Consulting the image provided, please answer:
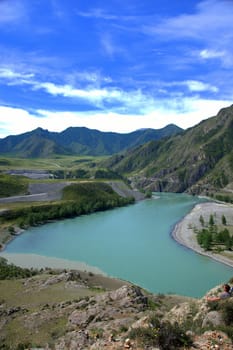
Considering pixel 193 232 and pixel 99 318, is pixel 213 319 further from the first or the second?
pixel 193 232

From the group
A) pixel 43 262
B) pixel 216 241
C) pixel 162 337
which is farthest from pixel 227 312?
pixel 216 241

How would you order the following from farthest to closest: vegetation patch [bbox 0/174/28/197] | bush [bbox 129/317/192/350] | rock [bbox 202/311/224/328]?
vegetation patch [bbox 0/174/28/197], rock [bbox 202/311/224/328], bush [bbox 129/317/192/350]

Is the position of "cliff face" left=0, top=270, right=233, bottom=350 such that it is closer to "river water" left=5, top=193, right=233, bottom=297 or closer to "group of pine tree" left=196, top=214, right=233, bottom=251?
"river water" left=5, top=193, right=233, bottom=297

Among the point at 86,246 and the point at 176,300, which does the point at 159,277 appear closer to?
the point at 176,300

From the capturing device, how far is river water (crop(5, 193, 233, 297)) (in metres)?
55.0

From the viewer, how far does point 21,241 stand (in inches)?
3324

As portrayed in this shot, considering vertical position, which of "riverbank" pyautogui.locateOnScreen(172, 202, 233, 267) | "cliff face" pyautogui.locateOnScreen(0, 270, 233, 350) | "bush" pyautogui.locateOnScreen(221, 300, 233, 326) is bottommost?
"riverbank" pyautogui.locateOnScreen(172, 202, 233, 267)

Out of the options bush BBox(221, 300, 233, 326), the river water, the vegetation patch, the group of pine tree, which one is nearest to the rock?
bush BBox(221, 300, 233, 326)

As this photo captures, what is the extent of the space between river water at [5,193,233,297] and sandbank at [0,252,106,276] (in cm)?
169

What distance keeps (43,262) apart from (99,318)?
41968mm

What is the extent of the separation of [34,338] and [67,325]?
8.41 feet

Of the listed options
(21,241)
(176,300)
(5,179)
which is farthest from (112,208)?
(176,300)

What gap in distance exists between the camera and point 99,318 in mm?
26484

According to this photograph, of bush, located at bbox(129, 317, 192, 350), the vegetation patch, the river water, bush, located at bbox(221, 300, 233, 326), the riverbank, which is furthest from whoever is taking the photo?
the vegetation patch
